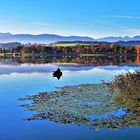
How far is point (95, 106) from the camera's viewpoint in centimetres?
2584

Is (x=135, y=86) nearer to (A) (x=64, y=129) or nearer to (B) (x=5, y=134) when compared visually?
(A) (x=64, y=129)

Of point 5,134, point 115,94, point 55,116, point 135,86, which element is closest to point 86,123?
point 55,116

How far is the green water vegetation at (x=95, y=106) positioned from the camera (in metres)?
21.5

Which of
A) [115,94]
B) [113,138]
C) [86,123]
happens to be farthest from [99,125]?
[115,94]

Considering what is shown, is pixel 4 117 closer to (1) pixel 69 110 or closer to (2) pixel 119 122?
(1) pixel 69 110

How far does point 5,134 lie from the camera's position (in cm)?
1905

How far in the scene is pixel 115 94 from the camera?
2980 centimetres

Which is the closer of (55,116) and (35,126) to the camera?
(35,126)

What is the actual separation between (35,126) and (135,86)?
8198 mm

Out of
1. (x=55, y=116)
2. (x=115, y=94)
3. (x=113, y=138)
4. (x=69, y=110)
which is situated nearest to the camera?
(x=113, y=138)

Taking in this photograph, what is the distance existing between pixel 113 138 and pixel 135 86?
8.46 metres

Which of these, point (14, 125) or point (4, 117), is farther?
point (4, 117)

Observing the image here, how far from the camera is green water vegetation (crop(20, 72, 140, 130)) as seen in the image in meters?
21.5

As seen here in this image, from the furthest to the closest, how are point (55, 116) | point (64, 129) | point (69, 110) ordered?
1. point (69, 110)
2. point (55, 116)
3. point (64, 129)
